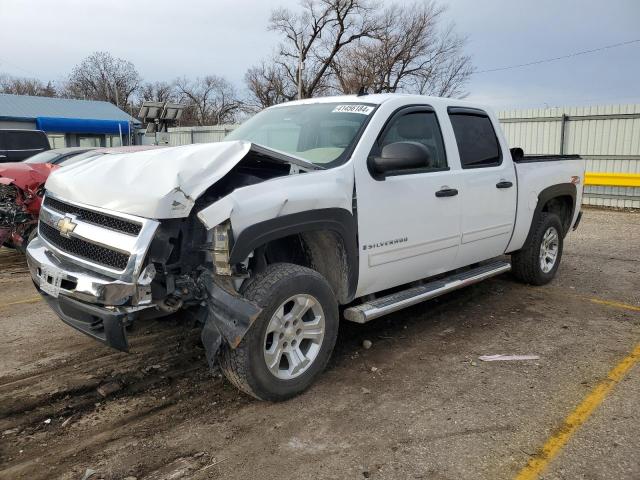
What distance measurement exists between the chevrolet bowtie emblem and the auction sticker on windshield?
2117 mm

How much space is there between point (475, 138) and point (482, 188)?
0.52m

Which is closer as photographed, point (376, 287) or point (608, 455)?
point (608, 455)

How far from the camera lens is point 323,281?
3434 millimetres

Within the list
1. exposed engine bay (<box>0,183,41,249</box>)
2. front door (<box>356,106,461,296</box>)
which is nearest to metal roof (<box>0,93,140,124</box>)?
exposed engine bay (<box>0,183,41,249</box>)

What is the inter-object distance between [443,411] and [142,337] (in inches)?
101

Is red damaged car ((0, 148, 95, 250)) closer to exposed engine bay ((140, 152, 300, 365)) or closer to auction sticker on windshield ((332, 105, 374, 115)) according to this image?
exposed engine bay ((140, 152, 300, 365))

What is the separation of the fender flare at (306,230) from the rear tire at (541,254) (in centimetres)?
302

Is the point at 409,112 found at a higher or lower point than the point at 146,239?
higher

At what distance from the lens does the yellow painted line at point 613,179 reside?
13.8 metres

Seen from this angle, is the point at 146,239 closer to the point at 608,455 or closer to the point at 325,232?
the point at 325,232

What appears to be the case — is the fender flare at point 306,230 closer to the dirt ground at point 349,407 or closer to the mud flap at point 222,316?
the mud flap at point 222,316

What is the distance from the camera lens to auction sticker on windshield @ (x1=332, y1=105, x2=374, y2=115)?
404cm

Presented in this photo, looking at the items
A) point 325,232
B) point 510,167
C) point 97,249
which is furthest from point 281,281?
point 510,167

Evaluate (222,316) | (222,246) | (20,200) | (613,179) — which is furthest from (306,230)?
(613,179)
